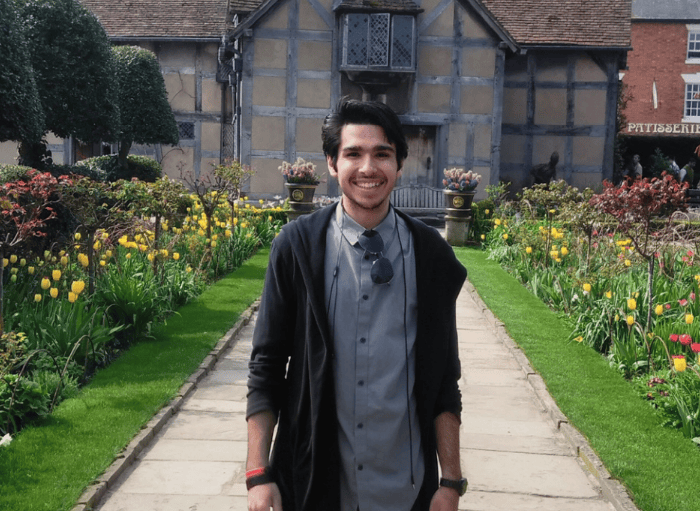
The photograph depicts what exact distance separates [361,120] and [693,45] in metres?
34.9

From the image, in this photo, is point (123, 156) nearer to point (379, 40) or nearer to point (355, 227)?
point (379, 40)

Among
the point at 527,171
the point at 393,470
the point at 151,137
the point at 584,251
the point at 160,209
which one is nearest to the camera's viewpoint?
the point at 393,470

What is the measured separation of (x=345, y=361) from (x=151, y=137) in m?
17.9

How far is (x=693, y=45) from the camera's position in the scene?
110 ft

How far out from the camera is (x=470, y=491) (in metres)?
4.48

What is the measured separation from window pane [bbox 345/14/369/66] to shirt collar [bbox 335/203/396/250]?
17.0 meters

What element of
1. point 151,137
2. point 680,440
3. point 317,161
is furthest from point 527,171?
point 680,440

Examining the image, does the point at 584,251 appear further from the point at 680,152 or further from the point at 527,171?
the point at 680,152

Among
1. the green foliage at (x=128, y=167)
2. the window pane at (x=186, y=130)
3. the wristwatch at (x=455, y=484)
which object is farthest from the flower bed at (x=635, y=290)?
the window pane at (x=186, y=130)

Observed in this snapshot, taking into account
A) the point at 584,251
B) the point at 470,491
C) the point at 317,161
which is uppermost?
the point at 317,161

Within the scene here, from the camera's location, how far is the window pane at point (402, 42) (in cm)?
1888

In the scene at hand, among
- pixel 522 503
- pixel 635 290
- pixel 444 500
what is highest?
pixel 444 500

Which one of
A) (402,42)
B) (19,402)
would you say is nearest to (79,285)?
(19,402)

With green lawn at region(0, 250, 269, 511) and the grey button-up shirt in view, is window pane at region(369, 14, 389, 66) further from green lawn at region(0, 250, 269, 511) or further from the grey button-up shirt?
the grey button-up shirt
